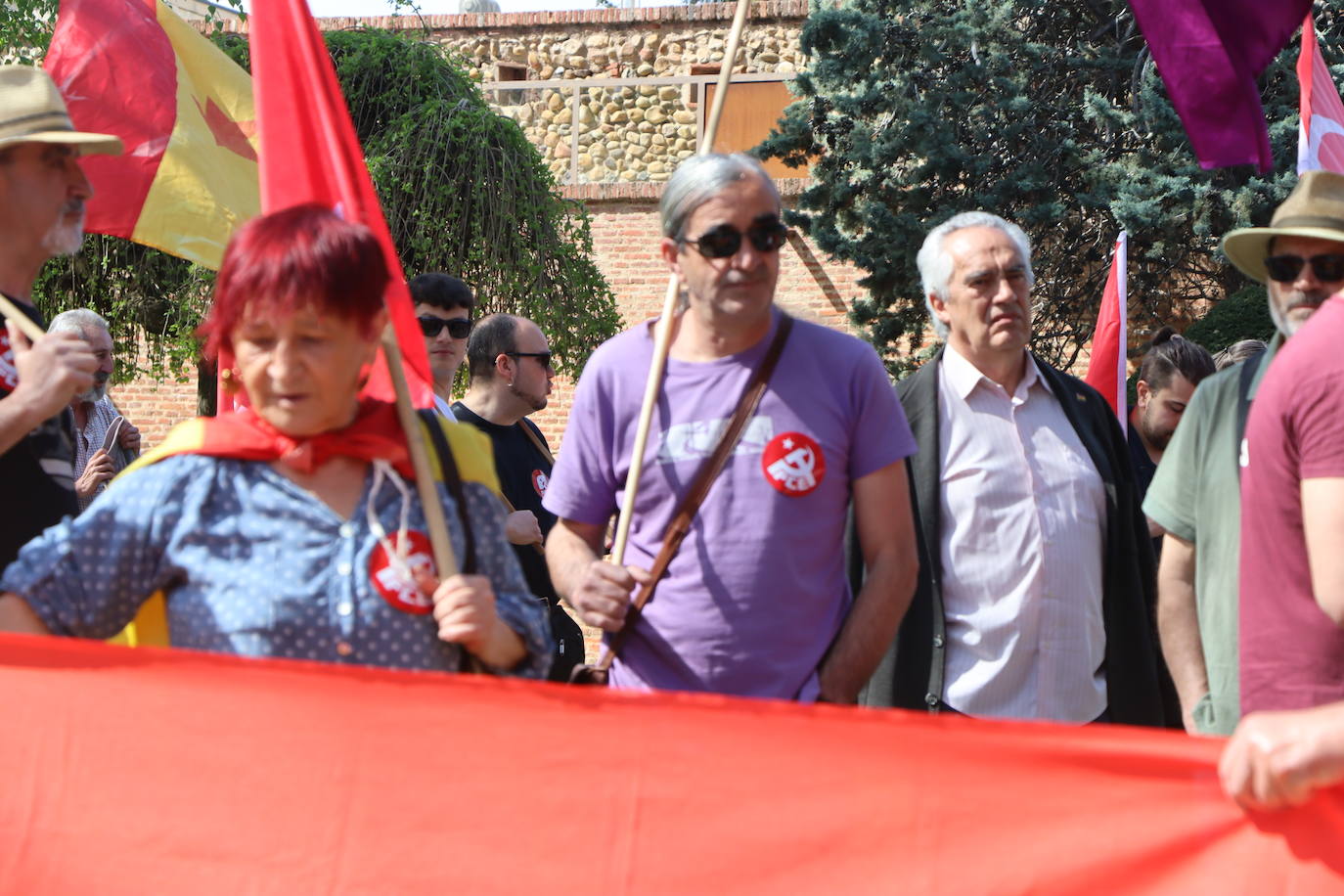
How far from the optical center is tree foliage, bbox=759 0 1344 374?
14.1 m

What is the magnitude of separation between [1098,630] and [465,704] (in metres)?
1.94

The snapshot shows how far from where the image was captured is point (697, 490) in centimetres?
316

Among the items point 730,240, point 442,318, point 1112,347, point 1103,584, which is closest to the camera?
point 730,240

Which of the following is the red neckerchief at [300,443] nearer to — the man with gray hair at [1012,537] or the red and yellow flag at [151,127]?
the man with gray hair at [1012,537]

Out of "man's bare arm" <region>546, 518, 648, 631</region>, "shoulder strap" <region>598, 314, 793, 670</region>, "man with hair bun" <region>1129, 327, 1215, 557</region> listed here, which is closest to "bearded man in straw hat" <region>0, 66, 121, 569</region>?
"man's bare arm" <region>546, 518, 648, 631</region>

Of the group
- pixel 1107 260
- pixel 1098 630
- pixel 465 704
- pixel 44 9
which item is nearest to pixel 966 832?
pixel 465 704

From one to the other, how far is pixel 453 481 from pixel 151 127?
2.44 m

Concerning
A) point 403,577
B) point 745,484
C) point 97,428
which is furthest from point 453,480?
point 97,428

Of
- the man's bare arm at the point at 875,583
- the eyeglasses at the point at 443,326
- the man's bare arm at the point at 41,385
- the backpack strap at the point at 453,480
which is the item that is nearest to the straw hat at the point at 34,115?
the man's bare arm at the point at 41,385

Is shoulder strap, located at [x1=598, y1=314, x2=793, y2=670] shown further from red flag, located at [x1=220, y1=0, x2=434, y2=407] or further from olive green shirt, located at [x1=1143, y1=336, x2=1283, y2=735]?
olive green shirt, located at [x1=1143, y1=336, x2=1283, y2=735]

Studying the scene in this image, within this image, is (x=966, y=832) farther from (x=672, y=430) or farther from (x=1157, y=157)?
(x=1157, y=157)

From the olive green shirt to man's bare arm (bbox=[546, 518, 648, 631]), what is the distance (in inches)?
41.7

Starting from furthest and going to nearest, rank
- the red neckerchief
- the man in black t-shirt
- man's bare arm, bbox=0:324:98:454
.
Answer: the man in black t-shirt, man's bare arm, bbox=0:324:98:454, the red neckerchief

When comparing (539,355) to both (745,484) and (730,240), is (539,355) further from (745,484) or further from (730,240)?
(745,484)
